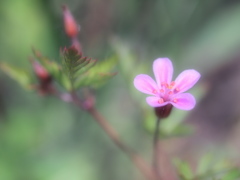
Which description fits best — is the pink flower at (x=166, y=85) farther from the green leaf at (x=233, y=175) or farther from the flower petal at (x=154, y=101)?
the green leaf at (x=233, y=175)

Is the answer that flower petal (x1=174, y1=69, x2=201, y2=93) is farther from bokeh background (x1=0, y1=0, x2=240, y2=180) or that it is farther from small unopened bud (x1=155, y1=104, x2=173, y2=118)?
bokeh background (x1=0, y1=0, x2=240, y2=180)

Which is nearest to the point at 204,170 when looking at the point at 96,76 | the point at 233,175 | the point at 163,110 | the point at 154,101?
the point at 233,175

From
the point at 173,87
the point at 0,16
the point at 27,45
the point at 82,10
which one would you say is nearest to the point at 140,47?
the point at 82,10

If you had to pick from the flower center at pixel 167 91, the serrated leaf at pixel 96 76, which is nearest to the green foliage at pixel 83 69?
the serrated leaf at pixel 96 76

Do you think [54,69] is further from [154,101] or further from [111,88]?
[111,88]

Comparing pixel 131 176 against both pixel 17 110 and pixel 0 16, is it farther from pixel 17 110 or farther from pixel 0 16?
pixel 0 16

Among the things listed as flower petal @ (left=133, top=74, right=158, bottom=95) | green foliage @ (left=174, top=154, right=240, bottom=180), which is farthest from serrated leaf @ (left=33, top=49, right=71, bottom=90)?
green foliage @ (left=174, top=154, right=240, bottom=180)
